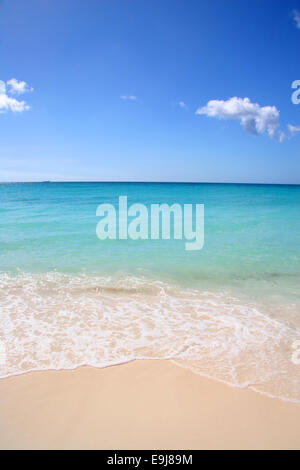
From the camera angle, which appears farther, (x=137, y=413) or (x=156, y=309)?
(x=156, y=309)

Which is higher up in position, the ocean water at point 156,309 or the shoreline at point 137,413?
the ocean water at point 156,309

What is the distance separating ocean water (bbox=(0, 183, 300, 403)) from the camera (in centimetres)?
374

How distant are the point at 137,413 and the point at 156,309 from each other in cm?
258

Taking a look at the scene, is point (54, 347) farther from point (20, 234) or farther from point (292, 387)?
point (20, 234)

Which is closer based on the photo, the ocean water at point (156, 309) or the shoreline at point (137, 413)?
the shoreline at point (137, 413)

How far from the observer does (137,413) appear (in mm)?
2811

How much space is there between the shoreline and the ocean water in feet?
0.94

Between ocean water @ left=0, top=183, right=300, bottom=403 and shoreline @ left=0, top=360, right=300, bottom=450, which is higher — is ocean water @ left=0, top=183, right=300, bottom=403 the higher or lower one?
the higher one

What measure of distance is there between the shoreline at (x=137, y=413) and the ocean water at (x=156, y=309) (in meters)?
0.29

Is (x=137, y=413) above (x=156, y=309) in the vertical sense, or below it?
below

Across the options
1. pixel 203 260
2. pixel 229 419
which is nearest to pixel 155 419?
pixel 229 419

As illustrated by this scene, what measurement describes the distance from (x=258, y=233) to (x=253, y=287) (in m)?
8.18

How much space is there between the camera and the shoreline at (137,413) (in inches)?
99.6

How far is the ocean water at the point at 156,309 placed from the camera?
3740 mm
